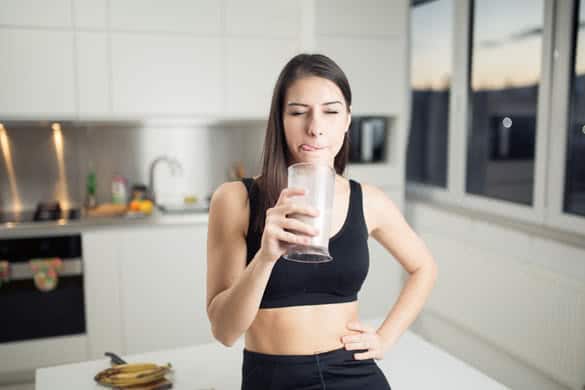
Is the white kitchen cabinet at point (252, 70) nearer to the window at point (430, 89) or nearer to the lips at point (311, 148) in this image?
the window at point (430, 89)

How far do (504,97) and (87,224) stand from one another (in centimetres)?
241

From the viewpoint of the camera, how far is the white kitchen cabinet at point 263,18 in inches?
143

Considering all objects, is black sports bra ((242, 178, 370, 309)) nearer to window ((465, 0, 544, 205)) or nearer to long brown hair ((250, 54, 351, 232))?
long brown hair ((250, 54, 351, 232))

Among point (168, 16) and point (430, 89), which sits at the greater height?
point (168, 16)

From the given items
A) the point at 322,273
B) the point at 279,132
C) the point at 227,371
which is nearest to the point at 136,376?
the point at 227,371

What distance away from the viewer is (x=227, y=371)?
1558mm

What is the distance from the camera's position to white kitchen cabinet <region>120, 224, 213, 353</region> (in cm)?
340

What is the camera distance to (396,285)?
3934mm

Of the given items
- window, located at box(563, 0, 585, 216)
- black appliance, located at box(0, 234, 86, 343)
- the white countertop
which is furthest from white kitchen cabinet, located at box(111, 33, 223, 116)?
the white countertop

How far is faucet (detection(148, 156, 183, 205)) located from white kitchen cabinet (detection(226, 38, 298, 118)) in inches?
23.2

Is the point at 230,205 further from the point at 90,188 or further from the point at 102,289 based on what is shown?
the point at 90,188

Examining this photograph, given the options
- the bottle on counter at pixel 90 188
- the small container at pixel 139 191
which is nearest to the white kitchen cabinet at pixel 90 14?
the bottle on counter at pixel 90 188

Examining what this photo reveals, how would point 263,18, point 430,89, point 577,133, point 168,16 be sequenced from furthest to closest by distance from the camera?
point 430,89 → point 263,18 → point 168,16 → point 577,133

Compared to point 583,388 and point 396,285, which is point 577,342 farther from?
point 396,285
